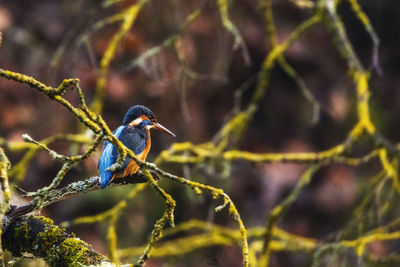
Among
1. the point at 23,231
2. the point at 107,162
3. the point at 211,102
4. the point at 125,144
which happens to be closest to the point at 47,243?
the point at 23,231

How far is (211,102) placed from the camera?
18.7ft

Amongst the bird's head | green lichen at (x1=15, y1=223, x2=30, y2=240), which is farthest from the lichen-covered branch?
the bird's head

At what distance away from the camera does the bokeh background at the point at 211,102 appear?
5148mm

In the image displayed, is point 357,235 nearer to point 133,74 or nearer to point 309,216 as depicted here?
point 133,74

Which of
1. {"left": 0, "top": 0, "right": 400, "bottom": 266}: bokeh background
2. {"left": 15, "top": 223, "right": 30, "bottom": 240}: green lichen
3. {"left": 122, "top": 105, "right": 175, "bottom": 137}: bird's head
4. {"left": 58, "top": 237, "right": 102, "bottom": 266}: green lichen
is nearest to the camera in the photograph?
{"left": 58, "top": 237, "right": 102, "bottom": 266}: green lichen

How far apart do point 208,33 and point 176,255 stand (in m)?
2.41

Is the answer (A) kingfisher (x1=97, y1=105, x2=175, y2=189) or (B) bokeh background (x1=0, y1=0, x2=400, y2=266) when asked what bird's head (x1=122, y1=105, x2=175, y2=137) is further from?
(B) bokeh background (x1=0, y1=0, x2=400, y2=266)

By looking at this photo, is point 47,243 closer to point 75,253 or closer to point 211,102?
point 75,253

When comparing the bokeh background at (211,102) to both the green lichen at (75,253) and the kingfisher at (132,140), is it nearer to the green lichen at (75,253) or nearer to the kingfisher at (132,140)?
the kingfisher at (132,140)

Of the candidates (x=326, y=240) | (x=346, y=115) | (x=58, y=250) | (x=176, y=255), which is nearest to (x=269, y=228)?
(x=326, y=240)

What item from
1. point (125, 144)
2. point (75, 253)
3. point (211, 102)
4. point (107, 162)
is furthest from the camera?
point (211, 102)

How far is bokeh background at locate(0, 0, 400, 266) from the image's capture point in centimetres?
515

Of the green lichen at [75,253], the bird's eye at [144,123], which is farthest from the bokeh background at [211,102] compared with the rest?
the green lichen at [75,253]

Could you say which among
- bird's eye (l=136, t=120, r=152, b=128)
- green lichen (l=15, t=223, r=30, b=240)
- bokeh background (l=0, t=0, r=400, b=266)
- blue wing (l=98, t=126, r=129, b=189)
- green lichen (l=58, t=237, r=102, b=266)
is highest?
bokeh background (l=0, t=0, r=400, b=266)
